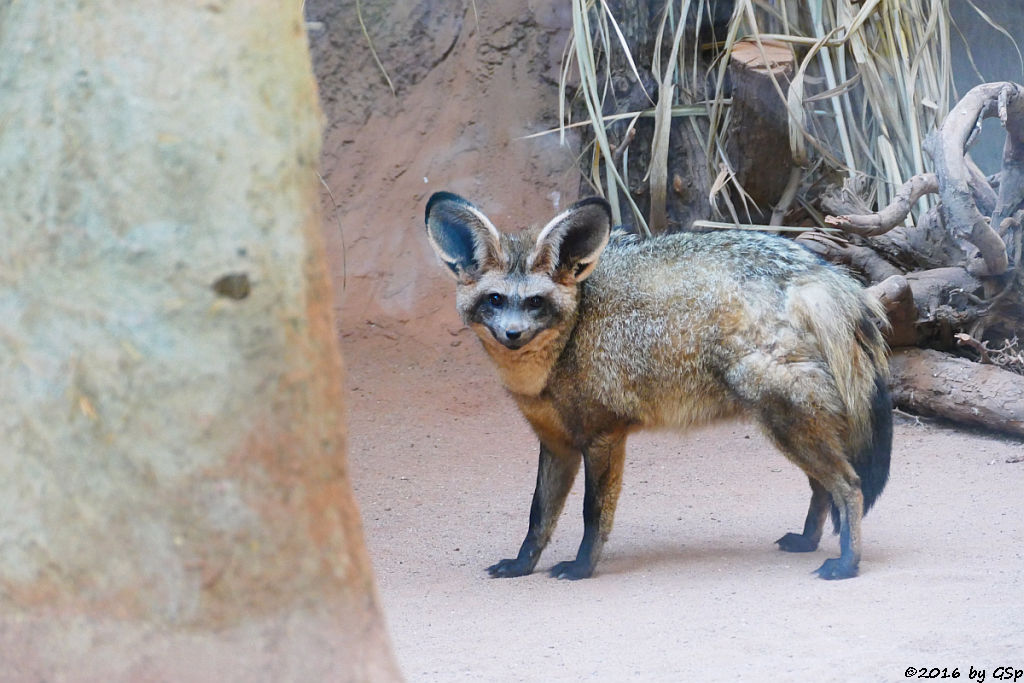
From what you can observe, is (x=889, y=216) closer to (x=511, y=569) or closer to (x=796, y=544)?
(x=796, y=544)

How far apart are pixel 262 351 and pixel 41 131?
589 millimetres

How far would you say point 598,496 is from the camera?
15.6ft

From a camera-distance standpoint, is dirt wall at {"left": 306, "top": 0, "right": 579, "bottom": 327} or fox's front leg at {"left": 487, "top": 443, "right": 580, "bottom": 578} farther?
dirt wall at {"left": 306, "top": 0, "right": 579, "bottom": 327}

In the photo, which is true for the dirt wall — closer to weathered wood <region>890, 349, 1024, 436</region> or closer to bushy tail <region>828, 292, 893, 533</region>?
weathered wood <region>890, 349, 1024, 436</region>

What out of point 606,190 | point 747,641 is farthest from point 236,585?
point 606,190

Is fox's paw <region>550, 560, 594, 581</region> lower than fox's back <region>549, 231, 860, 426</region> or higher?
lower

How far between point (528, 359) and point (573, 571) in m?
0.93

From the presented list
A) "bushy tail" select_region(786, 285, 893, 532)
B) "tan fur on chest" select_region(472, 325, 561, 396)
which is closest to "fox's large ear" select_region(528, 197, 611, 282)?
"tan fur on chest" select_region(472, 325, 561, 396)

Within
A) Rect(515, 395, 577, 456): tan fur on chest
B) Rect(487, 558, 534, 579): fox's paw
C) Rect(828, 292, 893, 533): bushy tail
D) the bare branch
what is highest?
the bare branch

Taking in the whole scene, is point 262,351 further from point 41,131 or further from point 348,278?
point 348,278

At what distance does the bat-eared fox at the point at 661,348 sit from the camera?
4.40 metres

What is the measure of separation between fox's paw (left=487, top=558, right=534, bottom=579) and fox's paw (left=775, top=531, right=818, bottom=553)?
1.11 m

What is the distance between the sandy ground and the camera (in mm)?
3342

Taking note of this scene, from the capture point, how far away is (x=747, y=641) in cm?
345
